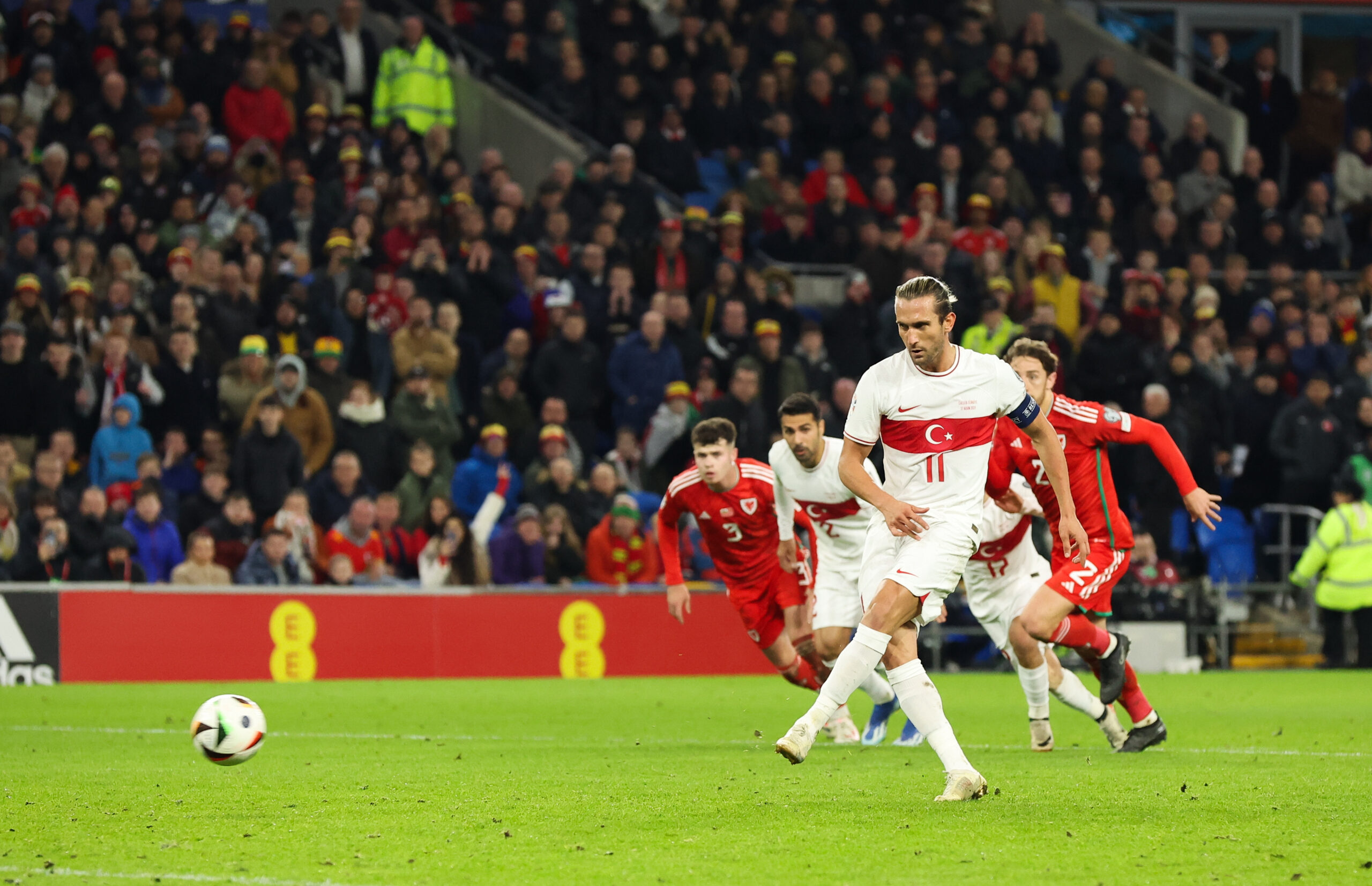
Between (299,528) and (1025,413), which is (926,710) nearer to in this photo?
(1025,413)

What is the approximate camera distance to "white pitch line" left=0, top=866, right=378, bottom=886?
5.68m

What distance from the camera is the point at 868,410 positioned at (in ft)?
26.4

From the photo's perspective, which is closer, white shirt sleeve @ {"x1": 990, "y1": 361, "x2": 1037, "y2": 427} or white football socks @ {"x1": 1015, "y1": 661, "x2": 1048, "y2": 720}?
white shirt sleeve @ {"x1": 990, "y1": 361, "x2": 1037, "y2": 427}

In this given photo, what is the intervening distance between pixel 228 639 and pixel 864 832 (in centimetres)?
1139

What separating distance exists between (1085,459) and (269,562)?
9.42 metres

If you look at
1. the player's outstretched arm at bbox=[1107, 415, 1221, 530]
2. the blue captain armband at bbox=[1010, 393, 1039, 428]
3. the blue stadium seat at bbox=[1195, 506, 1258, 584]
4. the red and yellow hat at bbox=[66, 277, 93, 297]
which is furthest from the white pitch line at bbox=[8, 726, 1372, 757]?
the blue stadium seat at bbox=[1195, 506, 1258, 584]

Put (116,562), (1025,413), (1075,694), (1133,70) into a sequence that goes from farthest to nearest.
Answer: (1133,70)
(116,562)
(1075,694)
(1025,413)

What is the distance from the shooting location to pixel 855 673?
26.0ft

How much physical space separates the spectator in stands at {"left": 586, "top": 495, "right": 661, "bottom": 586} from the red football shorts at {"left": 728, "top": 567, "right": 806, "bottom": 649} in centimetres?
701

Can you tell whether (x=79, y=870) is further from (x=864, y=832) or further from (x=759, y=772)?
(x=759, y=772)

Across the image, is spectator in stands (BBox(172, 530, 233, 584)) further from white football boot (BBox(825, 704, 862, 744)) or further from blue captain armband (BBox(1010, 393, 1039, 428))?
blue captain armband (BBox(1010, 393, 1039, 428))

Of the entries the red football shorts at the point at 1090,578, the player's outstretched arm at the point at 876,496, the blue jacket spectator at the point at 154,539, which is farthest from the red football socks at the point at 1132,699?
the blue jacket spectator at the point at 154,539

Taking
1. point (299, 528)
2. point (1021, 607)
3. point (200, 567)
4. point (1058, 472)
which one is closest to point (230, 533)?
point (200, 567)

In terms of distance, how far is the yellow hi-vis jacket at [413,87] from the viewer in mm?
21844
